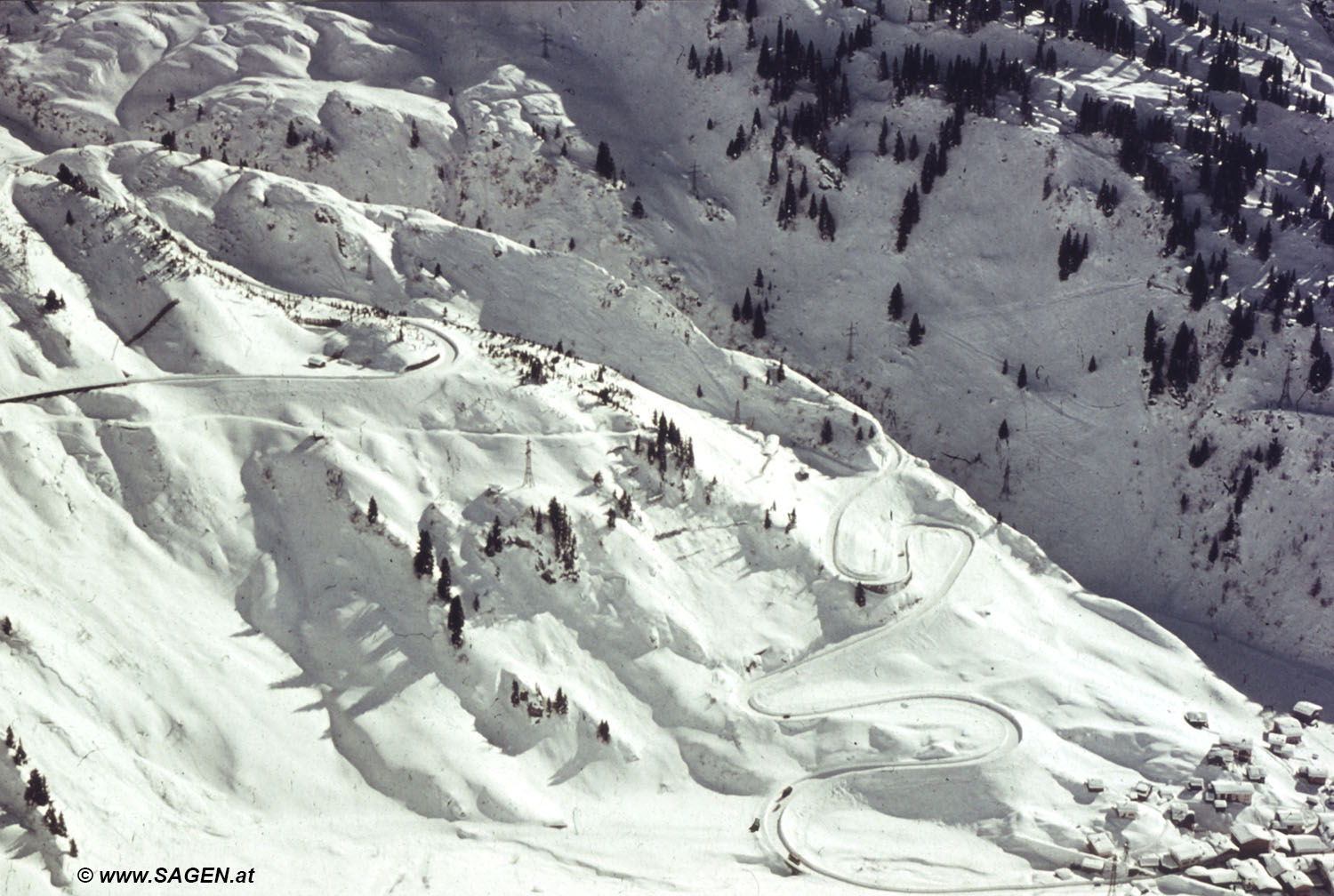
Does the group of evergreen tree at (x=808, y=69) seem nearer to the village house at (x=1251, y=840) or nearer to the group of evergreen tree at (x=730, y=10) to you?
the group of evergreen tree at (x=730, y=10)

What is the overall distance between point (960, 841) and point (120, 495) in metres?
47.6

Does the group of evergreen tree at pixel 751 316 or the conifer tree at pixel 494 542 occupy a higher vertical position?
the group of evergreen tree at pixel 751 316

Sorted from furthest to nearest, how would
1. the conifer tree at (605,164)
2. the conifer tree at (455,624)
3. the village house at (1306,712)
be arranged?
the conifer tree at (605,164), the village house at (1306,712), the conifer tree at (455,624)

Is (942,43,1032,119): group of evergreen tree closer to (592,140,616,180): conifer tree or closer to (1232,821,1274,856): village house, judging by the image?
(592,140,616,180): conifer tree

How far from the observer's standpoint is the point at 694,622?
66688mm

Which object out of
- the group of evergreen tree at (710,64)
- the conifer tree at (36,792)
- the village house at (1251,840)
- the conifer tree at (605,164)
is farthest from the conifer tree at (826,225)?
the conifer tree at (36,792)

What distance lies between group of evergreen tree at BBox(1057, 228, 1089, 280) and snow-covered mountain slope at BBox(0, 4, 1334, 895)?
2.00 meters

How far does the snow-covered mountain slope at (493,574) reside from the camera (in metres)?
52.8

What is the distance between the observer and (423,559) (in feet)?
203

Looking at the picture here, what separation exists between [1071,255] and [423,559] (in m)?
63.4

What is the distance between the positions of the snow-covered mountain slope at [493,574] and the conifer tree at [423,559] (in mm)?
147

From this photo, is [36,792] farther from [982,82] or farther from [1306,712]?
[982,82]

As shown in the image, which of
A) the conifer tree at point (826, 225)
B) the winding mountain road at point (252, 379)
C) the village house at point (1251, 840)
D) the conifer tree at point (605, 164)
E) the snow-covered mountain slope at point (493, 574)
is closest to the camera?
the snow-covered mountain slope at point (493, 574)

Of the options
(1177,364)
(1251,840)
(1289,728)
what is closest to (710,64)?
(1177,364)
